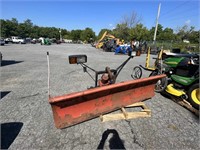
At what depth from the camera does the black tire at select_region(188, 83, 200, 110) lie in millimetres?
3898

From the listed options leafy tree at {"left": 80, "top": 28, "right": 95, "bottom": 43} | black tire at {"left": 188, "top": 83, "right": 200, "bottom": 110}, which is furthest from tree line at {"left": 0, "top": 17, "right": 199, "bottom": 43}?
black tire at {"left": 188, "top": 83, "right": 200, "bottom": 110}

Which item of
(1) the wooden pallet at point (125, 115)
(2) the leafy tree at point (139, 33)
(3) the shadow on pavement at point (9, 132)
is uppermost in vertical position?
(2) the leafy tree at point (139, 33)

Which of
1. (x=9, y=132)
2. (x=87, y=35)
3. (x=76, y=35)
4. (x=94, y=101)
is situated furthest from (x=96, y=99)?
(x=76, y=35)

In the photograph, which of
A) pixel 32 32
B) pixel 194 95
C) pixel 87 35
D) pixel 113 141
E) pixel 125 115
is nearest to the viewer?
pixel 113 141

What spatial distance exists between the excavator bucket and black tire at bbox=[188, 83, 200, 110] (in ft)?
3.05

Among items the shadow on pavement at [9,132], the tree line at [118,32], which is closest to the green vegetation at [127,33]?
the tree line at [118,32]

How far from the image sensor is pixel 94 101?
3221mm

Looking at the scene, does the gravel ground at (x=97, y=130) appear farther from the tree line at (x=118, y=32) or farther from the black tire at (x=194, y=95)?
the tree line at (x=118, y=32)

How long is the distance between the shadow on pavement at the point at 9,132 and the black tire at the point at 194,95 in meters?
3.90

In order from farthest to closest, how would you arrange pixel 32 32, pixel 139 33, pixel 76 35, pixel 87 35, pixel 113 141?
pixel 76 35
pixel 87 35
pixel 32 32
pixel 139 33
pixel 113 141

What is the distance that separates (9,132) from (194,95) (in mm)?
4159

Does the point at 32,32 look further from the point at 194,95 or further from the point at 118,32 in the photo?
the point at 194,95

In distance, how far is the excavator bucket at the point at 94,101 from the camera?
2789 millimetres

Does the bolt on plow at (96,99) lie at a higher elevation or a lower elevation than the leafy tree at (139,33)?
lower
